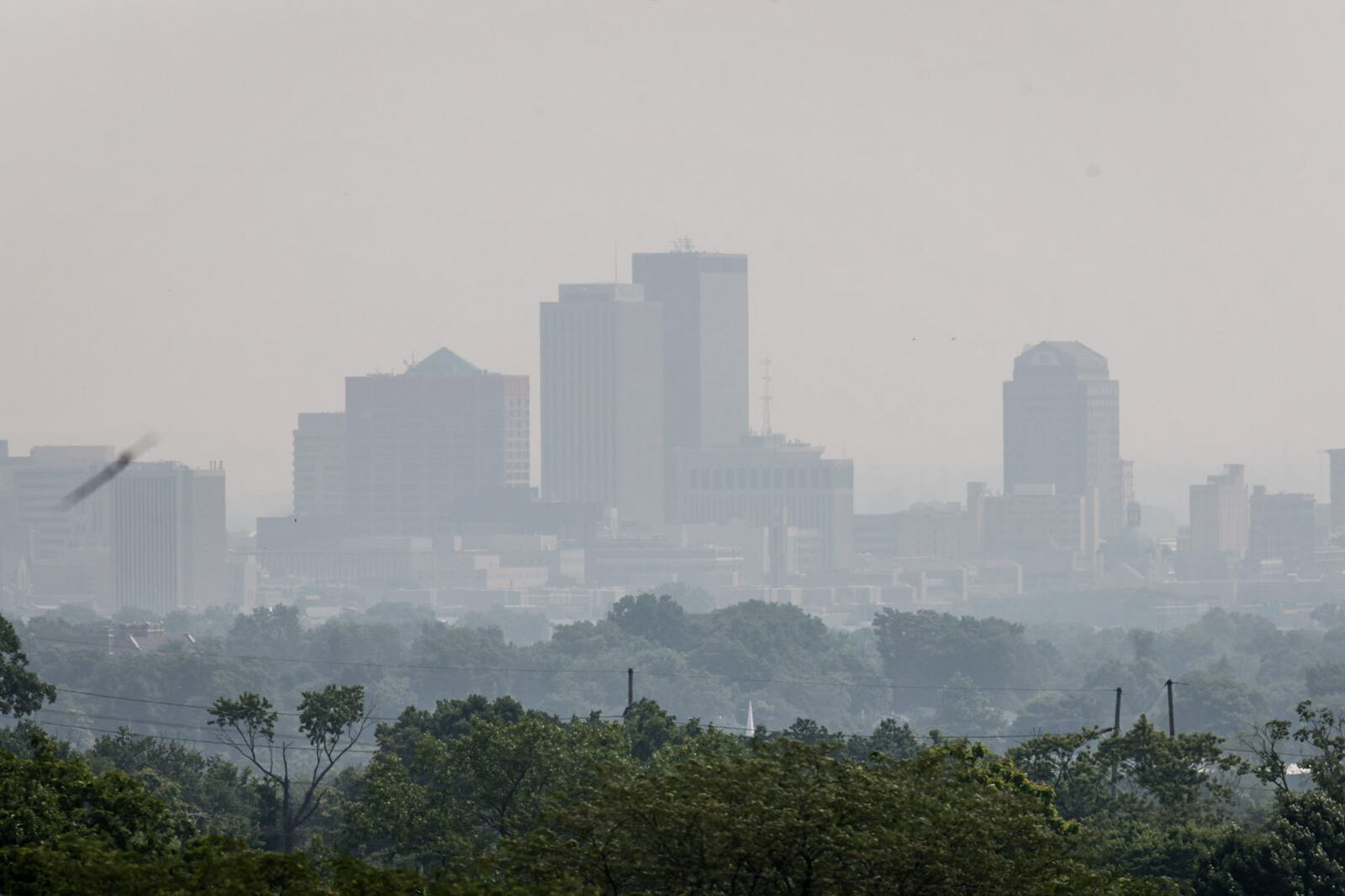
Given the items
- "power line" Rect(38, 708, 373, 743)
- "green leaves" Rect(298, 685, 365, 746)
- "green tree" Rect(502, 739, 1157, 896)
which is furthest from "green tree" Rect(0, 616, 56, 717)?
"power line" Rect(38, 708, 373, 743)

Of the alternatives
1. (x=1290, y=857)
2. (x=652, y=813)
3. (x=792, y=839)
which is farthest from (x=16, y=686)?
(x=1290, y=857)

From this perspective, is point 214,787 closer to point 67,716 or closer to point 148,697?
point 67,716

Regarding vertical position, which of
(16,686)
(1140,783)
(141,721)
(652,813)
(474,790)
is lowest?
(141,721)

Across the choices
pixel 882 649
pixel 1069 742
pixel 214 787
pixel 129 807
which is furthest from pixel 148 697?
pixel 129 807

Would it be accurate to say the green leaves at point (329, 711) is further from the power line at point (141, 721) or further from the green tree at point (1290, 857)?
the power line at point (141, 721)

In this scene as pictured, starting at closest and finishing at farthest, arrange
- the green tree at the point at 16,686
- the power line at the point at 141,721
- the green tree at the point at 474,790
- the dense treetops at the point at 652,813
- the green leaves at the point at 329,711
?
the dense treetops at the point at 652,813
the green tree at the point at 474,790
the green tree at the point at 16,686
the green leaves at the point at 329,711
the power line at the point at 141,721

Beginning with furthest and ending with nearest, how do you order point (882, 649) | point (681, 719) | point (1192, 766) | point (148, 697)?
point (882, 649), point (681, 719), point (148, 697), point (1192, 766)

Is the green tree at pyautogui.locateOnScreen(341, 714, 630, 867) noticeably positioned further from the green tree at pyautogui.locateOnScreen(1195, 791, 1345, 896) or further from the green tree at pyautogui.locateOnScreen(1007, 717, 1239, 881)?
the green tree at pyautogui.locateOnScreen(1195, 791, 1345, 896)

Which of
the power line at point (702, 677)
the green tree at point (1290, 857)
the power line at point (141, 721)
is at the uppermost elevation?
the green tree at point (1290, 857)

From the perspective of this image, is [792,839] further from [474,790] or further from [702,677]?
[702,677]

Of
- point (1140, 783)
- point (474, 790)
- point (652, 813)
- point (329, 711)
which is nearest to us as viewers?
point (652, 813)

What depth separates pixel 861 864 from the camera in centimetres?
3319

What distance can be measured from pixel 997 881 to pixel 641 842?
5.47 meters

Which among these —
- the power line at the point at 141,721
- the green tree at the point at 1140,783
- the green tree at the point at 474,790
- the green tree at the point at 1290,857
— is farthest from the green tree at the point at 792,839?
the power line at the point at 141,721
